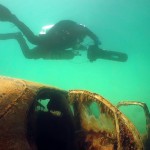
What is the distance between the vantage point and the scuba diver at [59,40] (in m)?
12.3

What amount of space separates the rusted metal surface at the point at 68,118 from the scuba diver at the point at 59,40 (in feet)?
25.4

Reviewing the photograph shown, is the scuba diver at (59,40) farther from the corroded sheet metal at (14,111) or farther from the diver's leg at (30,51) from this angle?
the corroded sheet metal at (14,111)

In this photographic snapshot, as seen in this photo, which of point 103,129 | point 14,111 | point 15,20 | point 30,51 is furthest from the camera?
point 30,51

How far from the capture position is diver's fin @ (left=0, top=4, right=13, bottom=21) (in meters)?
11.4

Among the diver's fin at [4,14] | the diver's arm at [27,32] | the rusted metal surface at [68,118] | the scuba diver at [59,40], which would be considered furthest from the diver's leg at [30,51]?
the rusted metal surface at [68,118]

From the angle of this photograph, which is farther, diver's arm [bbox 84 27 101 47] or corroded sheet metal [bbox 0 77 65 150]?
diver's arm [bbox 84 27 101 47]

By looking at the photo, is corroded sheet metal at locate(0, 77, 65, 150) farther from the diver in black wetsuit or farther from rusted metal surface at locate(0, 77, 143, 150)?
the diver in black wetsuit

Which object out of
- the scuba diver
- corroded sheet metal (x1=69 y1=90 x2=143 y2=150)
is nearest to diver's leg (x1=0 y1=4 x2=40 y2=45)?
the scuba diver

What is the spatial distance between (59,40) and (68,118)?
27.5 feet

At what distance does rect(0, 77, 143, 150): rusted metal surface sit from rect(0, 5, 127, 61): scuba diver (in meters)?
7.74

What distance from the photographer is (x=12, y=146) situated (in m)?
2.69

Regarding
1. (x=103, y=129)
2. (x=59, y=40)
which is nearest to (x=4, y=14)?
(x=59, y=40)

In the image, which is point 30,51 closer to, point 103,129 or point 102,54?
point 102,54

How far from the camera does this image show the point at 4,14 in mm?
11578
